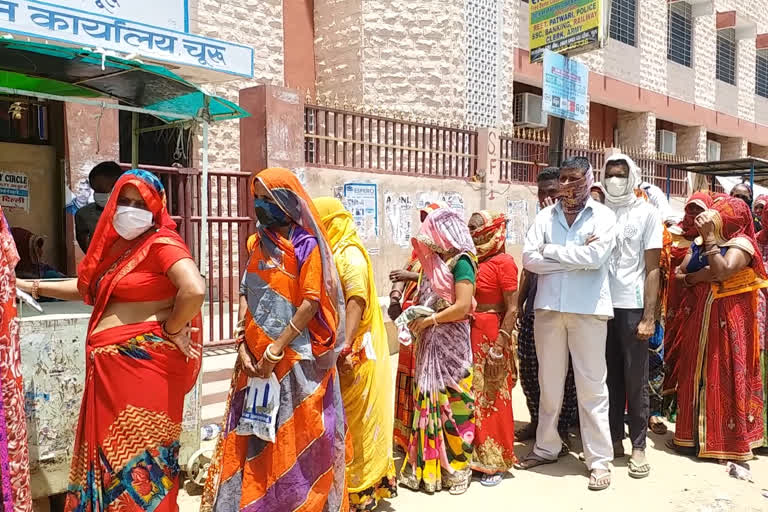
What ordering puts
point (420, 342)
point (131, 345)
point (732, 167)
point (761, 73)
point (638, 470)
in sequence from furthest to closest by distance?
1. point (761, 73)
2. point (732, 167)
3. point (638, 470)
4. point (420, 342)
5. point (131, 345)

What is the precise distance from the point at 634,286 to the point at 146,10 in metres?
5.01

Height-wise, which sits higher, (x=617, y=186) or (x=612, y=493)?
(x=617, y=186)

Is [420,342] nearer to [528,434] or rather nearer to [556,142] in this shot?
[528,434]

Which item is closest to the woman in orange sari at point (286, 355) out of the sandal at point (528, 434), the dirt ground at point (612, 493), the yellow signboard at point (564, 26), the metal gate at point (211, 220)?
the dirt ground at point (612, 493)

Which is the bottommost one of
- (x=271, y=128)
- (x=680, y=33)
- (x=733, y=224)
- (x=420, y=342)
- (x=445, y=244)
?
(x=420, y=342)

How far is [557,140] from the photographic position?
7371 millimetres

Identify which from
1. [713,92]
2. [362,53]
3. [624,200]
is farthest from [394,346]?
[713,92]

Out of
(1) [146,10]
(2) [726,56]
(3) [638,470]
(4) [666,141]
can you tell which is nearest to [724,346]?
(3) [638,470]

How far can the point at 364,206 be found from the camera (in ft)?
27.4

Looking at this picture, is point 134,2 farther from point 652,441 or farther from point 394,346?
point 652,441

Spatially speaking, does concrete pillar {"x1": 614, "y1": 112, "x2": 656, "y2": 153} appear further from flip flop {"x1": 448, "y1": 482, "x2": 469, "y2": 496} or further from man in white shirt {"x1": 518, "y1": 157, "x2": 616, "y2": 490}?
flip flop {"x1": 448, "y1": 482, "x2": 469, "y2": 496}

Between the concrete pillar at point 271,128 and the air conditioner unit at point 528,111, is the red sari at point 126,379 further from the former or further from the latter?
the air conditioner unit at point 528,111

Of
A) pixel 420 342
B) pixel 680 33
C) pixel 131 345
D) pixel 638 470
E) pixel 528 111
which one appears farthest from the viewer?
pixel 680 33

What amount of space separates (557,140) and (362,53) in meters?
4.53
